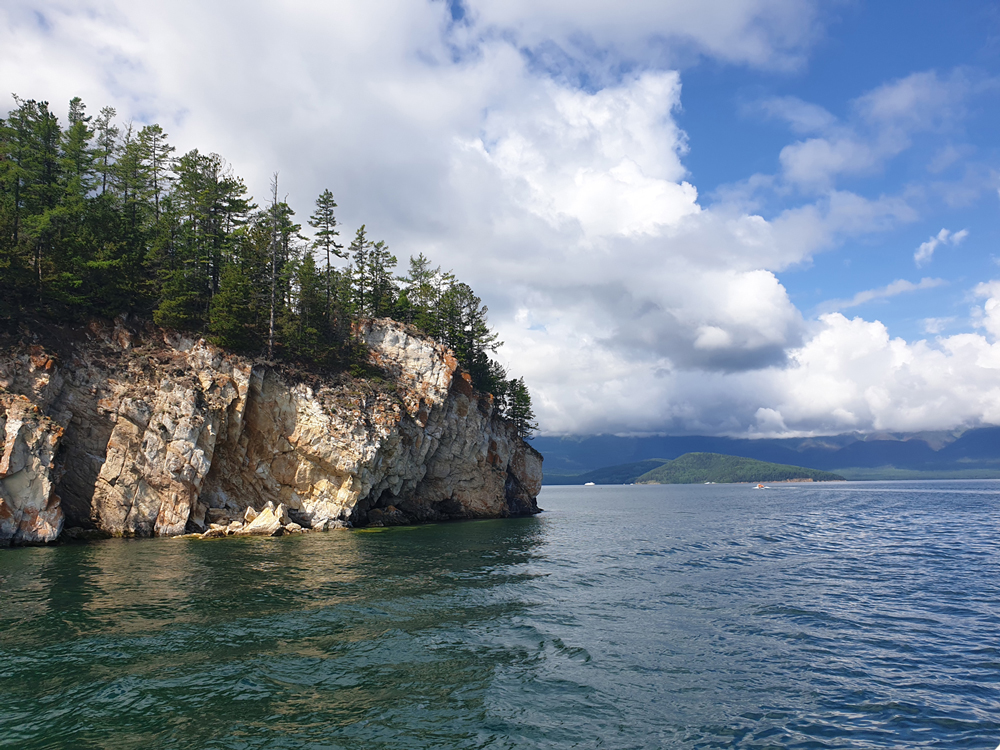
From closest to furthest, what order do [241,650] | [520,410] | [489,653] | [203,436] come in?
1. [241,650]
2. [489,653]
3. [203,436]
4. [520,410]

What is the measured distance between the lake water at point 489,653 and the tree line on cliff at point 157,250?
23.3 metres

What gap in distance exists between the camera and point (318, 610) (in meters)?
19.6

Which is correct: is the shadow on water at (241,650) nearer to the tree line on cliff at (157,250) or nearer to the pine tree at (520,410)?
the tree line on cliff at (157,250)

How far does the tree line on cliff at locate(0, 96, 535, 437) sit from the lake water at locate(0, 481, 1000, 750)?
23.3 metres

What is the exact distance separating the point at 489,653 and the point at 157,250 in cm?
5129

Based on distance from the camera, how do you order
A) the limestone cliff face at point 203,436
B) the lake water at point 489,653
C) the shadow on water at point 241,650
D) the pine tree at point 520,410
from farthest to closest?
1. the pine tree at point 520,410
2. the limestone cliff face at point 203,436
3. the lake water at point 489,653
4. the shadow on water at point 241,650

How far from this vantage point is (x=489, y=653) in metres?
15.6

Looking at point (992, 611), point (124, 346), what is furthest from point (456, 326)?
point (992, 611)

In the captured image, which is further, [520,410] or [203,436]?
[520,410]

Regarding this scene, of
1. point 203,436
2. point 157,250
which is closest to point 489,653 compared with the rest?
point 203,436

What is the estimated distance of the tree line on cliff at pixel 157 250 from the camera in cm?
4234

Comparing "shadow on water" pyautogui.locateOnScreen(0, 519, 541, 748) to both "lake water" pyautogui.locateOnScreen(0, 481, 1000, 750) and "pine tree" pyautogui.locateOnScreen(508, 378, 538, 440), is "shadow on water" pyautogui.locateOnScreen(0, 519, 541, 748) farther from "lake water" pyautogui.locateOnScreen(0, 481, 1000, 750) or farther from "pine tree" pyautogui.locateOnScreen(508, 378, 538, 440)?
"pine tree" pyautogui.locateOnScreen(508, 378, 538, 440)

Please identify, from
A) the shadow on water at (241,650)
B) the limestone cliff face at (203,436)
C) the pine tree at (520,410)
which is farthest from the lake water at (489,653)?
the pine tree at (520,410)

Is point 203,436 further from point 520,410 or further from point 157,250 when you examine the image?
point 520,410
